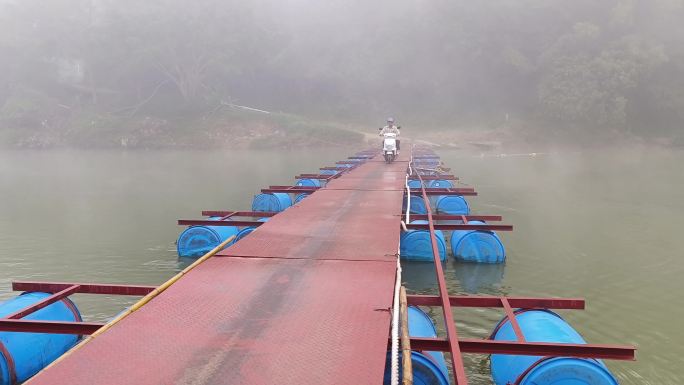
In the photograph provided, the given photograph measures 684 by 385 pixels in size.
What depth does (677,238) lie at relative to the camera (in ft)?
47.9

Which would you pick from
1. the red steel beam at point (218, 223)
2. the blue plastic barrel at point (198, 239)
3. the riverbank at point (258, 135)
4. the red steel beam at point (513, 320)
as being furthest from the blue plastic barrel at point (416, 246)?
the riverbank at point (258, 135)

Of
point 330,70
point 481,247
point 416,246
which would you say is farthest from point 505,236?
point 330,70

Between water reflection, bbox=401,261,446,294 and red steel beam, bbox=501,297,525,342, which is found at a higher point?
red steel beam, bbox=501,297,525,342

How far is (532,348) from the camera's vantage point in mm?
5207

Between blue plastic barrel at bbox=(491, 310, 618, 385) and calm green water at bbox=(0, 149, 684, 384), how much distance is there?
43.8 inches

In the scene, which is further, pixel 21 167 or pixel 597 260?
pixel 21 167

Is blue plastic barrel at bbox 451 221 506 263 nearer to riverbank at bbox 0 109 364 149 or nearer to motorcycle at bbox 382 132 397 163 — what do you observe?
motorcycle at bbox 382 132 397 163

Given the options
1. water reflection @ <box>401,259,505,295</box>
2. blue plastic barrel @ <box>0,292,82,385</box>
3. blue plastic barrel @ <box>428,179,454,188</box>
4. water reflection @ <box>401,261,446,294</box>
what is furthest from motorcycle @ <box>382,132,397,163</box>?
blue plastic barrel @ <box>0,292,82,385</box>

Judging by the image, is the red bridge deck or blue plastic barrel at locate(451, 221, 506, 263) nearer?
the red bridge deck

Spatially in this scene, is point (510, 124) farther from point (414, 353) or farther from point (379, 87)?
point (414, 353)

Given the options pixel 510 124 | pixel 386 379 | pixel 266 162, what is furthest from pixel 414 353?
pixel 510 124

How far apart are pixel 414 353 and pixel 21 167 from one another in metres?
38.3

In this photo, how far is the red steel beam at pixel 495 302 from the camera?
6.56 m

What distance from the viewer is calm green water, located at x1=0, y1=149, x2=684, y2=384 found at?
925 cm
